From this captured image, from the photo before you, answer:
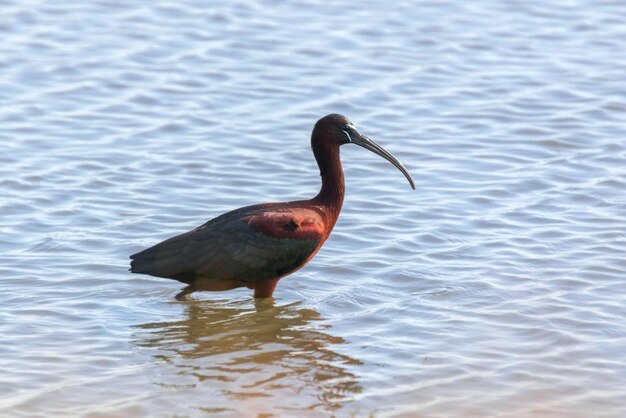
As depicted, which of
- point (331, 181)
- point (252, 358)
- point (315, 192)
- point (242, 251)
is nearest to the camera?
point (252, 358)

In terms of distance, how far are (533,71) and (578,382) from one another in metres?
7.61

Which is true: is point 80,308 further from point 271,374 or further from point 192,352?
point 271,374

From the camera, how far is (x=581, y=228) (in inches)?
412

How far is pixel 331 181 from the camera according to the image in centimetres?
944

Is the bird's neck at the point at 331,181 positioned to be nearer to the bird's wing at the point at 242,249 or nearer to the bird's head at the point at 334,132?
the bird's head at the point at 334,132

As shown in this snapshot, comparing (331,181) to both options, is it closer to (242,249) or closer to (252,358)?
(242,249)

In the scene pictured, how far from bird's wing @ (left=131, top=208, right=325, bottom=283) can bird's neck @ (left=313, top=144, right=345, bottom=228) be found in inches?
11.9

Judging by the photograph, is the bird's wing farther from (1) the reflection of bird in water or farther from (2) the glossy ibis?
(1) the reflection of bird in water

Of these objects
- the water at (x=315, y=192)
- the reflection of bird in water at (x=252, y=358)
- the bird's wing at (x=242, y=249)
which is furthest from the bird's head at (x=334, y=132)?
the reflection of bird in water at (x=252, y=358)

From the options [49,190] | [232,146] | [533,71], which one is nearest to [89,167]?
[49,190]

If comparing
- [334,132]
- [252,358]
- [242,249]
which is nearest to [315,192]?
[334,132]

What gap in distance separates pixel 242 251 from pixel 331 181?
3.00ft

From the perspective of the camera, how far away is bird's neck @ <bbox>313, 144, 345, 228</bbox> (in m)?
9.39

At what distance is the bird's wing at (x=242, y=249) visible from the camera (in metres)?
8.88
